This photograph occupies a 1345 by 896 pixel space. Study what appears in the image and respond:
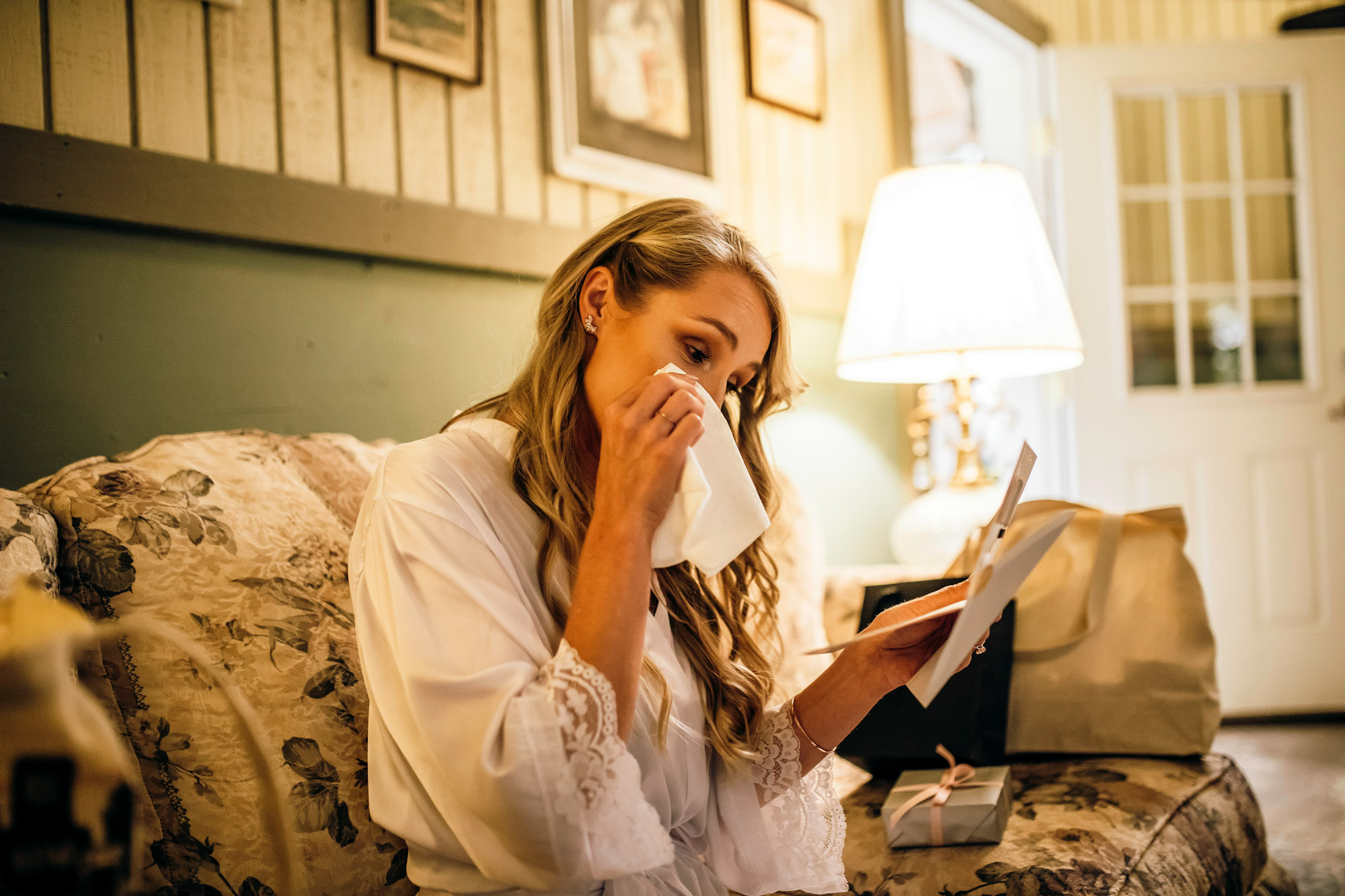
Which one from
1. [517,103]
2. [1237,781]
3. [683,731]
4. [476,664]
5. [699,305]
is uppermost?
[517,103]

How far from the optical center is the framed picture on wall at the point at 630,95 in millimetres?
1842

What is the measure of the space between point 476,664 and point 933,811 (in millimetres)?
644

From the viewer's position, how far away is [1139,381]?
135 inches

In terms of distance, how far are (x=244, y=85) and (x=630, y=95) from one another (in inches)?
33.6

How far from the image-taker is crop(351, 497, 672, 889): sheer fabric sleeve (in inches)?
28.1

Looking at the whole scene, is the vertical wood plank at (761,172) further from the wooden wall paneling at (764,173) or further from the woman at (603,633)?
the woman at (603,633)

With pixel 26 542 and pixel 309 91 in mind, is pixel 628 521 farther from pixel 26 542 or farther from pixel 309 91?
pixel 309 91

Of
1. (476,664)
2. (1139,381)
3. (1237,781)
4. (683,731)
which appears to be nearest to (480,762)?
(476,664)

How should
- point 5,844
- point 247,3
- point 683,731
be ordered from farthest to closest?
point 247,3 < point 683,731 < point 5,844

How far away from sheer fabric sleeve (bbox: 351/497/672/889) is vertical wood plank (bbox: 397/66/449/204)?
959mm

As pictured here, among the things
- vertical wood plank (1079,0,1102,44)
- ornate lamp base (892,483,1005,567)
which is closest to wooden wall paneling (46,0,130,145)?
ornate lamp base (892,483,1005,567)

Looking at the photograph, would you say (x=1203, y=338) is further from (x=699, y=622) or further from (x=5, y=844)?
(x=5, y=844)

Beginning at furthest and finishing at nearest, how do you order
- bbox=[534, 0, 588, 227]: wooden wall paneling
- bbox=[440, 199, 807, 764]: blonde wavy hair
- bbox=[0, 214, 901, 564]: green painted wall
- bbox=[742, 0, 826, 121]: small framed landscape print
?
A: bbox=[742, 0, 826, 121]: small framed landscape print
bbox=[534, 0, 588, 227]: wooden wall paneling
bbox=[0, 214, 901, 564]: green painted wall
bbox=[440, 199, 807, 764]: blonde wavy hair

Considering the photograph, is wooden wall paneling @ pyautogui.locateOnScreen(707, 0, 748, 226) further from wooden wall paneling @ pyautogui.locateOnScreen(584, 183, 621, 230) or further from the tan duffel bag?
the tan duffel bag
